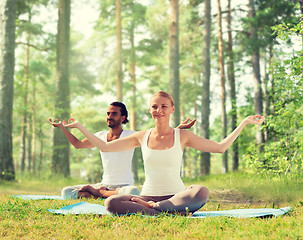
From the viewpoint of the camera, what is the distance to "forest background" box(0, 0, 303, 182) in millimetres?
10164

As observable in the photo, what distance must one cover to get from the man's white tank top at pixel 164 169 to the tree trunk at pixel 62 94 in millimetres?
9854

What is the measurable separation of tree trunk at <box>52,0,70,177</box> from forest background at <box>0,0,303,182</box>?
0.04 m

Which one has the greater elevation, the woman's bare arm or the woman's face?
the woman's face

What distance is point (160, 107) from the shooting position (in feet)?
16.2

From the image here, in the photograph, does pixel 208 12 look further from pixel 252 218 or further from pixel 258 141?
pixel 252 218

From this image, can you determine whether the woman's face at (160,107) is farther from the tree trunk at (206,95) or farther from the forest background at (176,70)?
the tree trunk at (206,95)

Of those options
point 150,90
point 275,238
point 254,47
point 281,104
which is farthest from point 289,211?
point 150,90

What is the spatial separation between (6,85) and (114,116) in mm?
Result: 6384

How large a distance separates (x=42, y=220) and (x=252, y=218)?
281 centimetres

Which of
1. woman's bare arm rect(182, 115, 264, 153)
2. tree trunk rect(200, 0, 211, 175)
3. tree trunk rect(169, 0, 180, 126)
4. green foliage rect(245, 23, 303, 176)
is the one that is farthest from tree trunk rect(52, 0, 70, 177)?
woman's bare arm rect(182, 115, 264, 153)

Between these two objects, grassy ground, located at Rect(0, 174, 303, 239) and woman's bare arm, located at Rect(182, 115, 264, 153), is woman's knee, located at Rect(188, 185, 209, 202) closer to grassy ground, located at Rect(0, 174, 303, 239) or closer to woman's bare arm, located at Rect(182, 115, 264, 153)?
grassy ground, located at Rect(0, 174, 303, 239)

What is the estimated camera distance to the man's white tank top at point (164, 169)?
492cm

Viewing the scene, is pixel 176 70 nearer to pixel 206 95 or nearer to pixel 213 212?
pixel 206 95

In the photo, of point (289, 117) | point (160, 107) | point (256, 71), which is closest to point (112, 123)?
point (160, 107)
